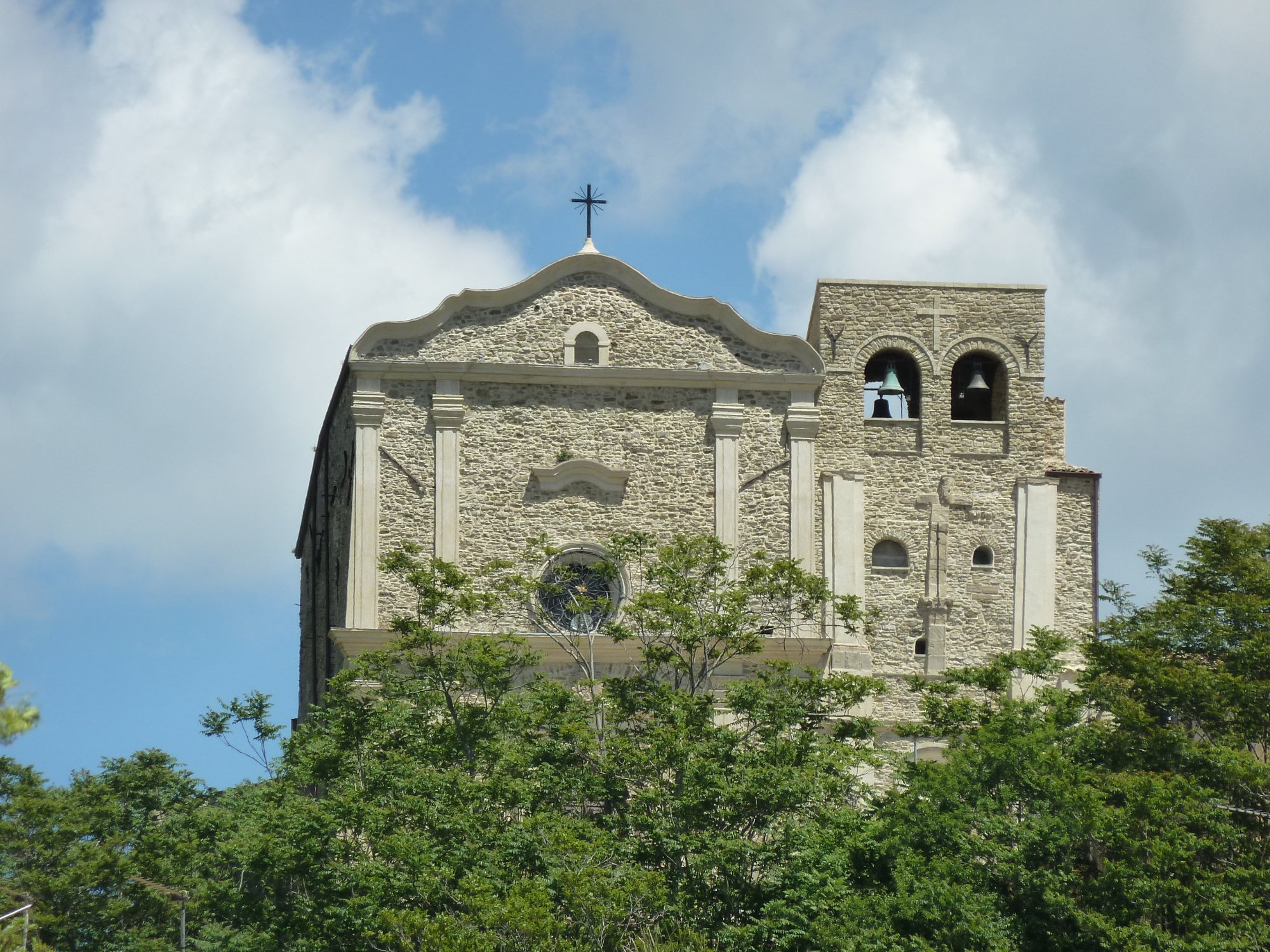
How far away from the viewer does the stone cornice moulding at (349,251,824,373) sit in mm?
45719

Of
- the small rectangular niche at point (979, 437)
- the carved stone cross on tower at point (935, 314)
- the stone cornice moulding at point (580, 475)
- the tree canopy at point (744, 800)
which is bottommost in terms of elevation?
the tree canopy at point (744, 800)

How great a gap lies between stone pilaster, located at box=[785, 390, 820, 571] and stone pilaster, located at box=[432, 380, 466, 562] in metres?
6.31

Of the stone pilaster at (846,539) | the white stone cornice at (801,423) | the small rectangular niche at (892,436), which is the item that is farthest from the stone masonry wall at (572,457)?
the small rectangular niche at (892,436)

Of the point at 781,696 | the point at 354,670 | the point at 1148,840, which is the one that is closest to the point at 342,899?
the point at 354,670

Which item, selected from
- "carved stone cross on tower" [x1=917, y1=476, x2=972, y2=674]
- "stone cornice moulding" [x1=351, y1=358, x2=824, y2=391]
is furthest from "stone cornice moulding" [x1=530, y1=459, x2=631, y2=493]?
"carved stone cross on tower" [x1=917, y1=476, x2=972, y2=674]

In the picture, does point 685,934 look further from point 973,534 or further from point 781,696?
point 973,534

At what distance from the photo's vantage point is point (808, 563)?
45312 millimetres

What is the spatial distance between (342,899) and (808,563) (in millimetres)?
12492

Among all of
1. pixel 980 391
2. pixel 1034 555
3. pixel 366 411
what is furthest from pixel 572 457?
pixel 1034 555

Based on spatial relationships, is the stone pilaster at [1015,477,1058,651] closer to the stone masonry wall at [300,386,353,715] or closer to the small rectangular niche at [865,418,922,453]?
the small rectangular niche at [865,418,922,453]

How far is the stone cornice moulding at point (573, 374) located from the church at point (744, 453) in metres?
0.04

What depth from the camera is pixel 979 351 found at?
158ft

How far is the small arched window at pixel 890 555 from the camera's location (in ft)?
153

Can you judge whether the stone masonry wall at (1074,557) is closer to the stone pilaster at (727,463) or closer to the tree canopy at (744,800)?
the tree canopy at (744,800)
